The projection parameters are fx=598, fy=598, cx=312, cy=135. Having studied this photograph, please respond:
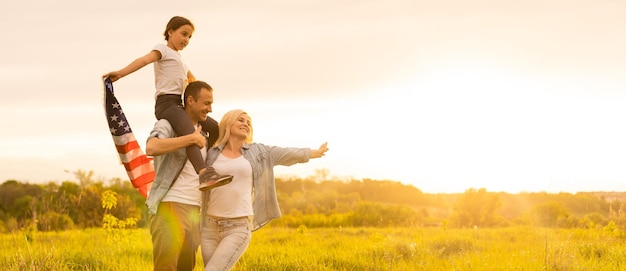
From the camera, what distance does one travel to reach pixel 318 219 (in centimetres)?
2186

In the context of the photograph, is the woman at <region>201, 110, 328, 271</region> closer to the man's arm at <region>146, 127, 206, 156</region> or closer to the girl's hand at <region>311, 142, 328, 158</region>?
the girl's hand at <region>311, 142, 328, 158</region>

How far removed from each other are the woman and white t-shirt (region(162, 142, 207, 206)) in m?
0.16

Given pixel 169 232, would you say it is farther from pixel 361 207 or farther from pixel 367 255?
pixel 361 207

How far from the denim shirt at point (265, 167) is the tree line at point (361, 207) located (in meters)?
4.63

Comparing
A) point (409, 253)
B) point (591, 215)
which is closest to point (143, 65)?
point (409, 253)

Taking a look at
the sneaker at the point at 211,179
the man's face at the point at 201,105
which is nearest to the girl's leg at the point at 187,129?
the sneaker at the point at 211,179

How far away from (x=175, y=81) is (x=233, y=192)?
125 centimetres

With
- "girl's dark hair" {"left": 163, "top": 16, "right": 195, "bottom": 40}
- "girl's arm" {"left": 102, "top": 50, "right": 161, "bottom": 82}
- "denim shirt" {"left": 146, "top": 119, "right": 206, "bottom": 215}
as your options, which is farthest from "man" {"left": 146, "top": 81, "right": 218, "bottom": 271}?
"girl's dark hair" {"left": 163, "top": 16, "right": 195, "bottom": 40}

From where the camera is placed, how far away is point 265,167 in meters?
5.81

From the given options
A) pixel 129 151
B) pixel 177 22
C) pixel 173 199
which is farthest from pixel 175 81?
pixel 173 199

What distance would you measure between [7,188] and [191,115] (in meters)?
39.4

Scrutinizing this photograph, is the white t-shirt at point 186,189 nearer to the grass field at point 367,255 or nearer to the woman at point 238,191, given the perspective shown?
the woman at point 238,191

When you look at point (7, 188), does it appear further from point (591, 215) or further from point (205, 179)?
point (205, 179)

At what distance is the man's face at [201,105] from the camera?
5.46 meters
